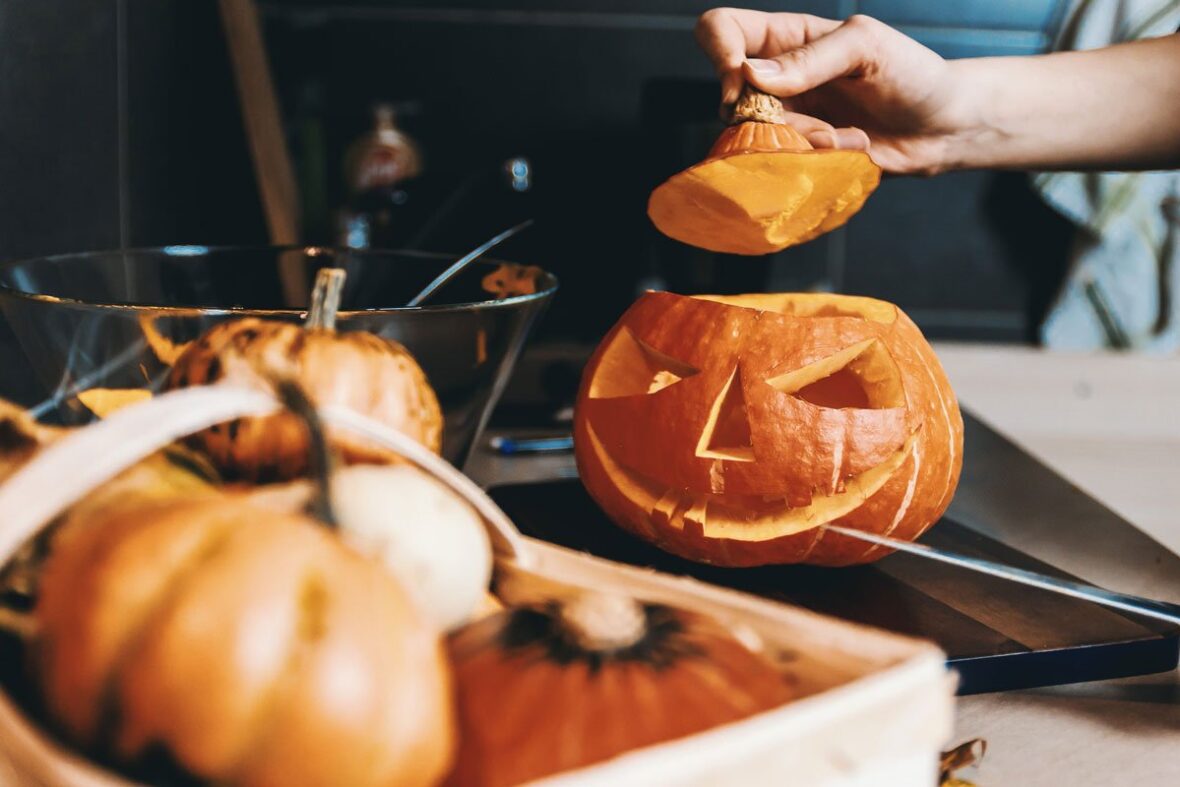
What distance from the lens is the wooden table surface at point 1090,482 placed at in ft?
1.56

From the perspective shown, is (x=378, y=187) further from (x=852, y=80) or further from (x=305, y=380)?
(x=305, y=380)

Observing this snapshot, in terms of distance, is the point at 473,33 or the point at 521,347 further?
the point at 473,33

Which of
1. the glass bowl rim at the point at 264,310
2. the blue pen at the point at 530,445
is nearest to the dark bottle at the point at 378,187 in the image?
the blue pen at the point at 530,445

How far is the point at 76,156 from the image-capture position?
0.96 meters

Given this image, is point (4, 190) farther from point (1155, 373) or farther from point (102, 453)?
point (1155, 373)

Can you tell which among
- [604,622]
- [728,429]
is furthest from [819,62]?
[604,622]

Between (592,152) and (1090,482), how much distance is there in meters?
1.09

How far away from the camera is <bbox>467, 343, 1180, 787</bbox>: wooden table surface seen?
476 mm

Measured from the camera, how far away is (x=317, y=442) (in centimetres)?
27

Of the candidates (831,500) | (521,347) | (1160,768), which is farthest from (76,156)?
(1160,768)

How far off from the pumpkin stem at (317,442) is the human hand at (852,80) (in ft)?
1.80

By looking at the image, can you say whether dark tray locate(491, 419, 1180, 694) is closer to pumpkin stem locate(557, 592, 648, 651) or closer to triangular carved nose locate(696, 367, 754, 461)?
triangular carved nose locate(696, 367, 754, 461)

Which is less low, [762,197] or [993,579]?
[762,197]

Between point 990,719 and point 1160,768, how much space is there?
0.08m
